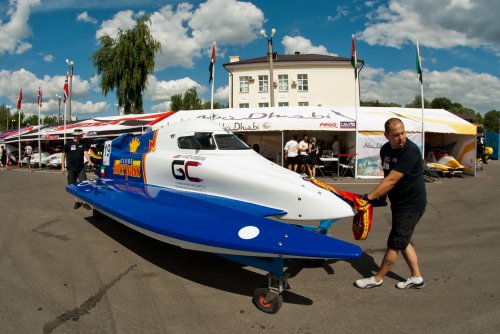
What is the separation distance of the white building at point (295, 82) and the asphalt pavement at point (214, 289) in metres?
33.1

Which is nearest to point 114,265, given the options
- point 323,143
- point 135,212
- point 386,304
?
point 135,212

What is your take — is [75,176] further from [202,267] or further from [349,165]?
[349,165]

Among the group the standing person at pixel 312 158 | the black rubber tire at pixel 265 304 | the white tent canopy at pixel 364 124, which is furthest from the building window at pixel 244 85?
the black rubber tire at pixel 265 304

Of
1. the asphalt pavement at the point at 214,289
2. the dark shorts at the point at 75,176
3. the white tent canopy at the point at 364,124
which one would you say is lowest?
the asphalt pavement at the point at 214,289

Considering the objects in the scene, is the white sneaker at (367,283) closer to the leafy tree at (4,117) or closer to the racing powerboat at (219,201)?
the racing powerboat at (219,201)

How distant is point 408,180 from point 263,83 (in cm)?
3633

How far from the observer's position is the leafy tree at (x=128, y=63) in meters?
27.0

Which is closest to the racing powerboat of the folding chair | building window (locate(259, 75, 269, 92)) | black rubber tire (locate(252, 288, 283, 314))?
black rubber tire (locate(252, 288, 283, 314))

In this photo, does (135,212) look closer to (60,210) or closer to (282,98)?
(60,210)

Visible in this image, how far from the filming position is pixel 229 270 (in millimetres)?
4305

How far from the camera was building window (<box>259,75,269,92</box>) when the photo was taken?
126ft

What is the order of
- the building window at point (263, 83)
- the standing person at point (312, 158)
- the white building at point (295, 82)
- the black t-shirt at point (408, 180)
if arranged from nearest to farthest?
the black t-shirt at point (408, 180)
the standing person at point (312, 158)
the white building at point (295, 82)
the building window at point (263, 83)

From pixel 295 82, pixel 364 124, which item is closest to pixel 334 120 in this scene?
pixel 364 124

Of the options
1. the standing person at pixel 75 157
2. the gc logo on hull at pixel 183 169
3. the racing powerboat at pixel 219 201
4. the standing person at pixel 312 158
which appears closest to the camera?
the racing powerboat at pixel 219 201
